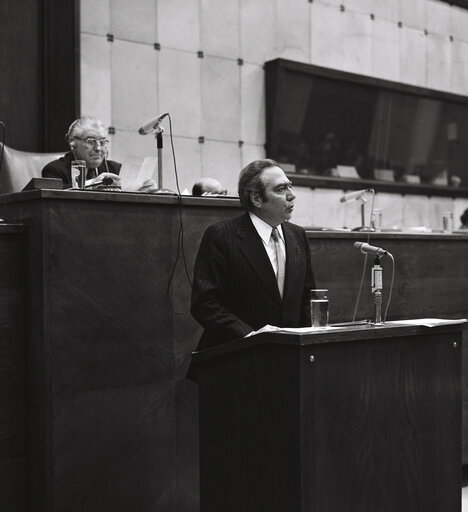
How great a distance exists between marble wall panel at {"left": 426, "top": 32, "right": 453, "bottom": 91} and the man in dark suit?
5.66 metres

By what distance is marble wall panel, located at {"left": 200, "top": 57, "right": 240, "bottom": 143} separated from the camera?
22.9 feet

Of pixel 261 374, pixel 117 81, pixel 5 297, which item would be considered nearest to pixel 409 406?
pixel 261 374

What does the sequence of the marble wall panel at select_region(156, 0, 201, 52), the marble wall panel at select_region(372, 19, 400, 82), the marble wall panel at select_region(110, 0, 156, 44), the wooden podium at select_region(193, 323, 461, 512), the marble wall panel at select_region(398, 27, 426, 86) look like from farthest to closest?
the marble wall panel at select_region(398, 27, 426, 86), the marble wall panel at select_region(372, 19, 400, 82), the marble wall panel at select_region(156, 0, 201, 52), the marble wall panel at select_region(110, 0, 156, 44), the wooden podium at select_region(193, 323, 461, 512)

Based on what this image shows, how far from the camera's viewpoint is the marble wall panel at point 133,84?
6.41 m

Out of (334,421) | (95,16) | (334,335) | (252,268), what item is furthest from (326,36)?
(334,421)

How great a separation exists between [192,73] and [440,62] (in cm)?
317

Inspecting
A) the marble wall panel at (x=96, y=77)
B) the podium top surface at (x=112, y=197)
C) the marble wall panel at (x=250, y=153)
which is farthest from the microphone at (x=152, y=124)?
the marble wall panel at (x=250, y=153)

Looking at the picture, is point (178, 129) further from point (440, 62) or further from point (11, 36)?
point (440, 62)

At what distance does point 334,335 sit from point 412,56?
639 centimetres

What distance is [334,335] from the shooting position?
2.71 meters

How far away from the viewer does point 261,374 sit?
2797 mm

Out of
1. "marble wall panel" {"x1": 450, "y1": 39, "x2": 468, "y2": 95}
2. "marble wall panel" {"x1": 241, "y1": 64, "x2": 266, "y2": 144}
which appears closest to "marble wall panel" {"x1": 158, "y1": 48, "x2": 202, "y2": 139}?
"marble wall panel" {"x1": 241, "y1": 64, "x2": 266, "y2": 144}

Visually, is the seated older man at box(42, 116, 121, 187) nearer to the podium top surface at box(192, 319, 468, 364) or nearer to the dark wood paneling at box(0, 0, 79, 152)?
the dark wood paneling at box(0, 0, 79, 152)

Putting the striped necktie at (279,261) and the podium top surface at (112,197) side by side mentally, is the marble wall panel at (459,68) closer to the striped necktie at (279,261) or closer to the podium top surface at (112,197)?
the podium top surface at (112,197)
